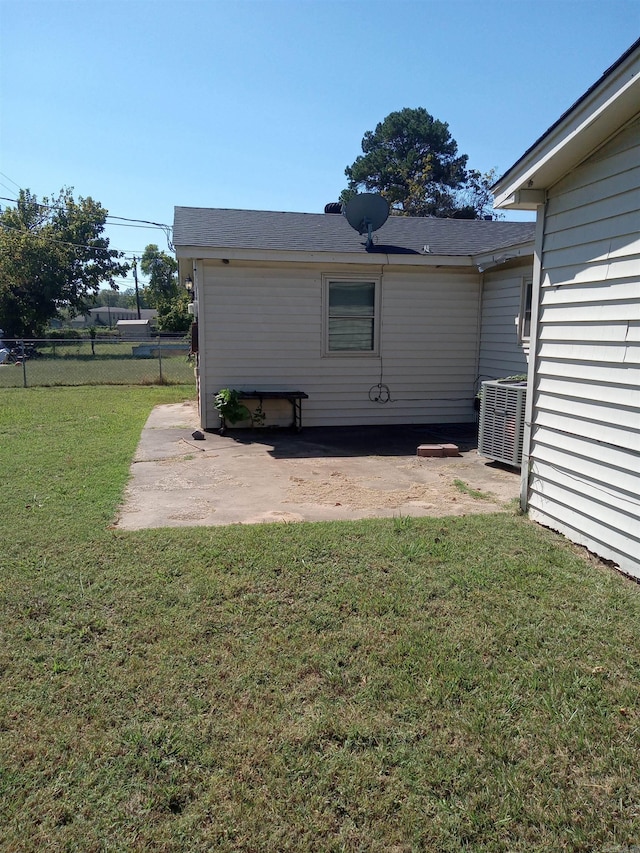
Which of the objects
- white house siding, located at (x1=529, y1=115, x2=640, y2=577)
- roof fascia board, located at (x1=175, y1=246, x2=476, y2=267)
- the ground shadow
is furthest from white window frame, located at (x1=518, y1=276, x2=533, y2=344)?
white house siding, located at (x1=529, y1=115, x2=640, y2=577)

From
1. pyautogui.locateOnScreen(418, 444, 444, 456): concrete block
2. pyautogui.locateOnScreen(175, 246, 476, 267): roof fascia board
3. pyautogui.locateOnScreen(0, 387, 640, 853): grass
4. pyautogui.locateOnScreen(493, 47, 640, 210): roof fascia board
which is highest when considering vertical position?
pyautogui.locateOnScreen(493, 47, 640, 210): roof fascia board

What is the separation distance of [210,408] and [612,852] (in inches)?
300

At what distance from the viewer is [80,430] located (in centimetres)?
858

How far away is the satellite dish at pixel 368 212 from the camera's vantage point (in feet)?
29.8

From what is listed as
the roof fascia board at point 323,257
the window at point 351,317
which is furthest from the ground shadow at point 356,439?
the roof fascia board at point 323,257

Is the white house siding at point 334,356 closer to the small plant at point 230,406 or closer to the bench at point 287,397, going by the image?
the bench at point 287,397

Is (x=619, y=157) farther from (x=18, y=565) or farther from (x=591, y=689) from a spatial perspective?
(x=18, y=565)

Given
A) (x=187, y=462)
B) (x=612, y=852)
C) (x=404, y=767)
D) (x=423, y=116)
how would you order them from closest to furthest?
(x=612, y=852), (x=404, y=767), (x=187, y=462), (x=423, y=116)

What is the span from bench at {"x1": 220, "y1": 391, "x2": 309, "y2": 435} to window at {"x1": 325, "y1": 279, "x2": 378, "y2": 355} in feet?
2.98

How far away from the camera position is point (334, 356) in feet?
29.8

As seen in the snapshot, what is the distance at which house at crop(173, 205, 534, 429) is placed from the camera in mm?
8406

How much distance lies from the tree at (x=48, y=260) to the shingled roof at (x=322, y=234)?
23699 mm

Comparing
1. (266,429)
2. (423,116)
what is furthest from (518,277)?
(423,116)

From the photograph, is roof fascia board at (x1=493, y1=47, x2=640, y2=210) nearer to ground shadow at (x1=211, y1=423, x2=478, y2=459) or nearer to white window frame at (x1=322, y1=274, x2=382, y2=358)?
ground shadow at (x1=211, y1=423, x2=478, y2=459)
